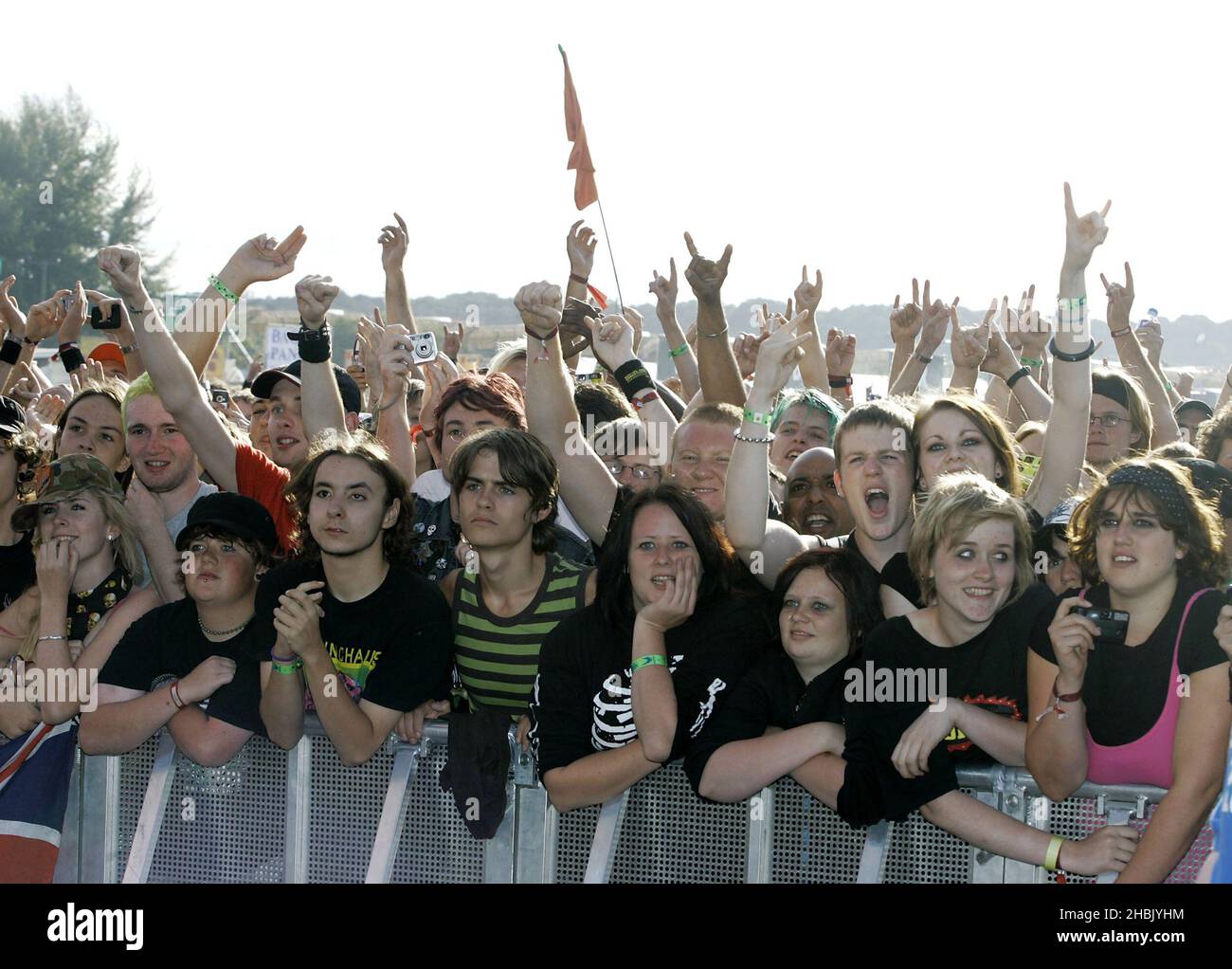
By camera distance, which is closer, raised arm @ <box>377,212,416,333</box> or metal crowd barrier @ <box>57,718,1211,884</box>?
metal crowd barrier @ <box>57,718,1211,884</box>

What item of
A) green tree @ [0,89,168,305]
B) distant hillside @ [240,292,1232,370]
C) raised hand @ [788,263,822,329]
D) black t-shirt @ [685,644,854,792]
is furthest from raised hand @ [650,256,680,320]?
green tree @ [0,89,168,305]

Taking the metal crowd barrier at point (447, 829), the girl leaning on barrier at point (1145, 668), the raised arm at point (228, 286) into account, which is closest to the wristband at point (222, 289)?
the raised arm at point (228, 286)

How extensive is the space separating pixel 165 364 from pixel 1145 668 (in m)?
3.69

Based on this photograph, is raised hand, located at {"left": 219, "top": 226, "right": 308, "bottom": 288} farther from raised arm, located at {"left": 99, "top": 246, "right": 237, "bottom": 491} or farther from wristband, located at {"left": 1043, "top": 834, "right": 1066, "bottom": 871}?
wristband, located at {"left": 1043, "top": 834, "right": 1066, "bottom": 871}

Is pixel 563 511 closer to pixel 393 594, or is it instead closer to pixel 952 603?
pixel 393 594

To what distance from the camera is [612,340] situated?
582cm

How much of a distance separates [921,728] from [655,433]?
213 centimetres

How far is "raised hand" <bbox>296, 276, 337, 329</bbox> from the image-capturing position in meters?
5.39

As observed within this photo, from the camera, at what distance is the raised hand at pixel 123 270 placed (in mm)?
5188

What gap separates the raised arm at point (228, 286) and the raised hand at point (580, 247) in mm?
1217

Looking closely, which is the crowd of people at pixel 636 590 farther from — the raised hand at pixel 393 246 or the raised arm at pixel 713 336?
the raised hand at pixel 393 246

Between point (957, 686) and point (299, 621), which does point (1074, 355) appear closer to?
point (957, 686)

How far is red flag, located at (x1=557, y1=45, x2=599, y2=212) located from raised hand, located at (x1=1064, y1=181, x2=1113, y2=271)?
4476mm
